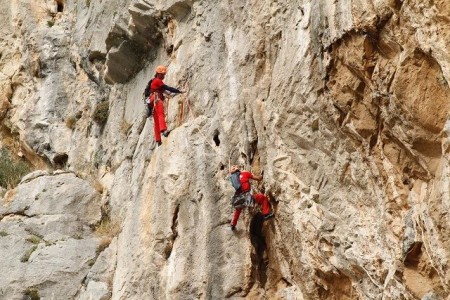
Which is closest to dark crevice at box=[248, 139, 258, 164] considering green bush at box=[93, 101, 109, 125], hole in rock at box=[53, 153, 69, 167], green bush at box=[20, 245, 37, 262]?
green bush at box=[20, 245, 37, 262]

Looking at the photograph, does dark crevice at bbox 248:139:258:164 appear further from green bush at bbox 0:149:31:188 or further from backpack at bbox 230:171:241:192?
green bush at bbox 0:149:31:188

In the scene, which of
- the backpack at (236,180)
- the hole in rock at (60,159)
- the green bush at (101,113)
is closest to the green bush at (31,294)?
the backpack at (236,180)

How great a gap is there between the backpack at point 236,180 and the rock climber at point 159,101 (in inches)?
113

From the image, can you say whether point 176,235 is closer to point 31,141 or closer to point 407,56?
point 407,56

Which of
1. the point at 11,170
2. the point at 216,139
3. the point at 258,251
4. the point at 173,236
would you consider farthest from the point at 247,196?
the point at 11,170

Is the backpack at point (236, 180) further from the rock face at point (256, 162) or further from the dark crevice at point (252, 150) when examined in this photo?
the dark crevice at point (252, 150)

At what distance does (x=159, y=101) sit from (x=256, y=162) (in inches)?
134

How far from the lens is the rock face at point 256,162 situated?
1006 centimetres

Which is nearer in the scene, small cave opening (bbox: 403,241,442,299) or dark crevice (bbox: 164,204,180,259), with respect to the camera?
small cave opening (bbox: 403,241,442,299)

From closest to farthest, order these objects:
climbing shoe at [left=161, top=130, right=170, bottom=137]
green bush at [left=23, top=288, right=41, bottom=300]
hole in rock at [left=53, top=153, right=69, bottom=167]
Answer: climbing shoe at [left=161, top=130, right=170, bottom=137] < green bush at [left=23, top=288, right=41, bottom=300] < hole in rock at [left=53, top=153, right=69, bottom=167]

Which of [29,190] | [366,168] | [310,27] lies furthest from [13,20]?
[366,168]

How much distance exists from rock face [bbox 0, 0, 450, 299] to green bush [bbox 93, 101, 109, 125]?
0.11 metres

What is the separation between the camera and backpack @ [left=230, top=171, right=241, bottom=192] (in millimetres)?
13664

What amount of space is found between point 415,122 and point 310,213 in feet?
10.1
